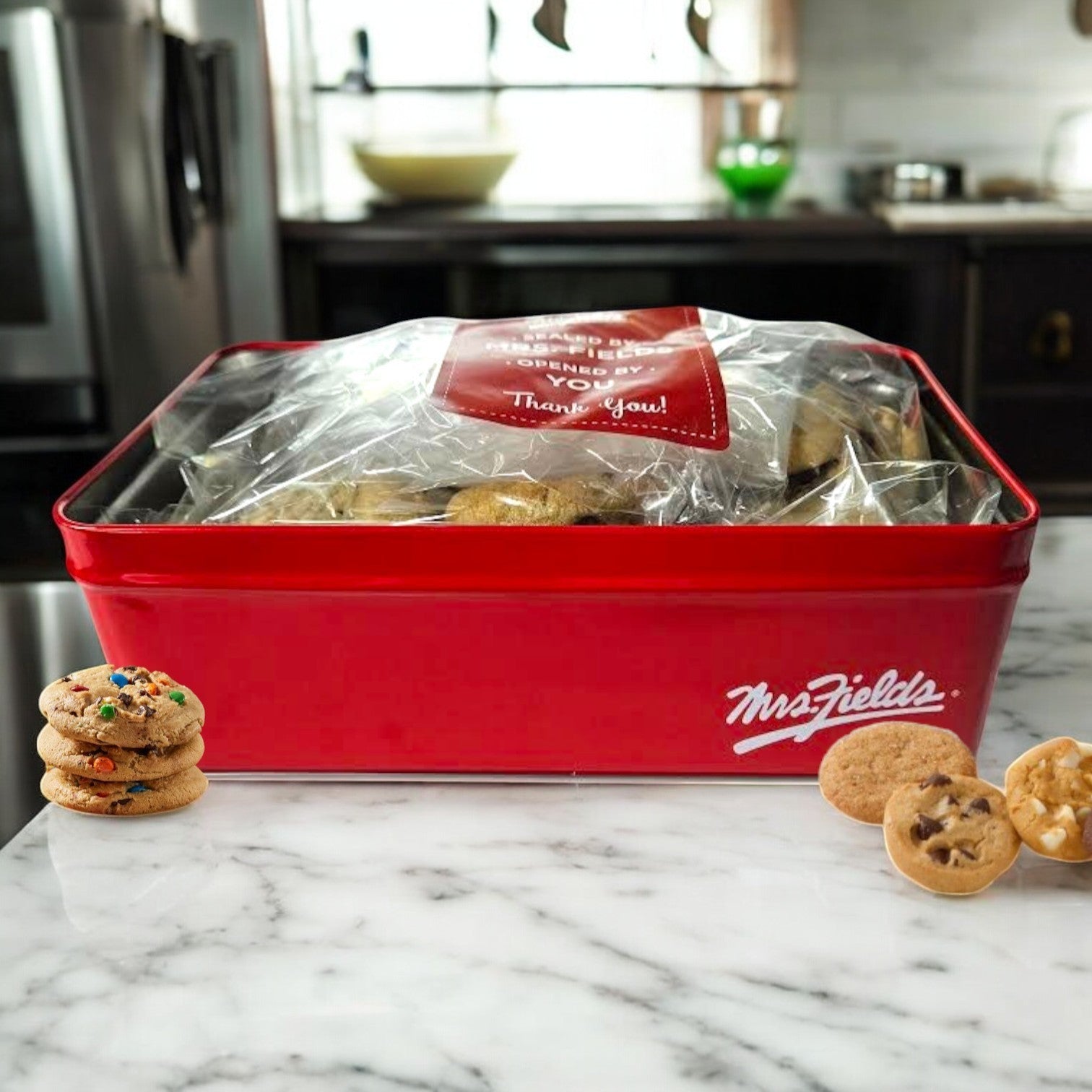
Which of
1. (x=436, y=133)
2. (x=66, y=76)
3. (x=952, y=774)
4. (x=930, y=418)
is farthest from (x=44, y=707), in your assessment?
(x=436, y=133)

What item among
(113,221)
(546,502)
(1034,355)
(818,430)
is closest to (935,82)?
(1034,355)

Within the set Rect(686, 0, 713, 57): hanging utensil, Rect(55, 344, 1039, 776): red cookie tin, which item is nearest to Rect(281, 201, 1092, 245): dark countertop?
Rect(686, 0, 713, 57): hanging utensil

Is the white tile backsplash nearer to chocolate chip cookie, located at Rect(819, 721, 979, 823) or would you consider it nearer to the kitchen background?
the kitchen background

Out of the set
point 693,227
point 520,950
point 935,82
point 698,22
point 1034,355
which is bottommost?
point 1034,355

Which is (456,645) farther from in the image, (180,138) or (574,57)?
(574,57)

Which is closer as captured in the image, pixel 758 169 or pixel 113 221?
pixel 113 221

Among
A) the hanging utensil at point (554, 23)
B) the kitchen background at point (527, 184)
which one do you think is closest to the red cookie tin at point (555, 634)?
the kitchen background at point (527, 184)

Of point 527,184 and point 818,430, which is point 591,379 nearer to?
point 818,430
